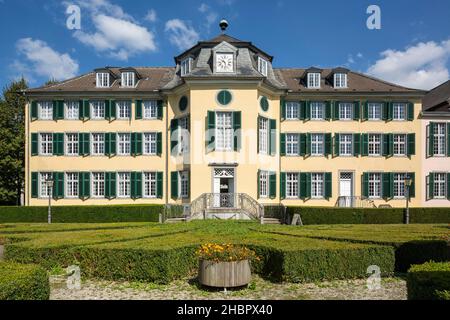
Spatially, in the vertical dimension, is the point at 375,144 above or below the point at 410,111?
below

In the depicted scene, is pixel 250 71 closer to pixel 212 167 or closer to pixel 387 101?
pixel 212 167

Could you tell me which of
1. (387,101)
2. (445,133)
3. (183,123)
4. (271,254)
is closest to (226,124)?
(183,123)

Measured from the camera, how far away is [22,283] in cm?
495

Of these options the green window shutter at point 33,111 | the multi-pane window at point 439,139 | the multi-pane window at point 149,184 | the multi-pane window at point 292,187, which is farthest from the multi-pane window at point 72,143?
the multi-pane window at point 439,139

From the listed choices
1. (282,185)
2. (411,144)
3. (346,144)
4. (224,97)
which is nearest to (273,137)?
(282,185)

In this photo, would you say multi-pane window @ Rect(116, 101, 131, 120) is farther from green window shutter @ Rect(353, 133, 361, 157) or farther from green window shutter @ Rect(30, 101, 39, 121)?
green window shutter @ Rect(353, 133, 361, 157)

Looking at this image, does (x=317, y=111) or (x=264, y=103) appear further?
(x=317, y=111)

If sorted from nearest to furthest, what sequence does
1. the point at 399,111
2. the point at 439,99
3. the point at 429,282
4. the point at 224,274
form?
the point at 429,282 → the point at 224,274 → the point at 399,111 → the point at 439,99

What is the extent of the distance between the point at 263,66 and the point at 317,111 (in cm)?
A: 487

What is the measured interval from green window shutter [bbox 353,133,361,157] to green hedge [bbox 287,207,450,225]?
5354 mm

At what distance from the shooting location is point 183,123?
2170 cm

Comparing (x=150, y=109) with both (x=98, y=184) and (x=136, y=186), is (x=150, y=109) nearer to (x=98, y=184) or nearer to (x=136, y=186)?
(x=136, y=186)

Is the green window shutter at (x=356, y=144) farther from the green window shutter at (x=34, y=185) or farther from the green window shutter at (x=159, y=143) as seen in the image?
the green window shutter at (x=34, y=185)
